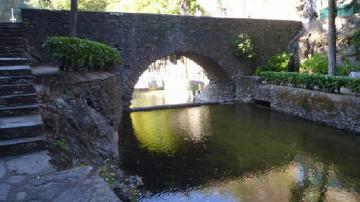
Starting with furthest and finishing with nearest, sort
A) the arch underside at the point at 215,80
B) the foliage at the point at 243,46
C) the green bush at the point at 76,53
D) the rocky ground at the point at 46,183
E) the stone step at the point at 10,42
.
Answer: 1. the arch underside at the point at 215,80
2. the foliage at the point at 243,46
3. the green bush at the point at 76,53
4. the stone step at the point at 10,42
5. the rocky ground at the point at 46,183

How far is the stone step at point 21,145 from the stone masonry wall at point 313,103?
9268 mm

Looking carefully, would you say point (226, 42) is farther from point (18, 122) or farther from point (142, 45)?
point (18, 122)

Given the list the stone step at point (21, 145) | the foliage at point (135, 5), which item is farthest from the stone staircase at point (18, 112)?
the foliage at point (135, 5)

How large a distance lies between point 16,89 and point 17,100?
29cm

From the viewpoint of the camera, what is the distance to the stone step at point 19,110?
185 inches

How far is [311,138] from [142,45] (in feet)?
27.8

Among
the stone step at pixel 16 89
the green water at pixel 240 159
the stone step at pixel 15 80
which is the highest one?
the stone step at pixel 15 80

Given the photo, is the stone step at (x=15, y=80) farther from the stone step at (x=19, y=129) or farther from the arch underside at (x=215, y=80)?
the arch underside at (x=215, y=80)

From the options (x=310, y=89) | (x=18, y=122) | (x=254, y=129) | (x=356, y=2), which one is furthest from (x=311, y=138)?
(x=356, y=2)

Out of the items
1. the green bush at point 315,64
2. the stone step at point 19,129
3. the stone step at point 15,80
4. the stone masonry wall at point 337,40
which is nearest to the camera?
the stone step at point 19,129

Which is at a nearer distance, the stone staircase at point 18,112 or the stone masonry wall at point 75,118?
the stone staircase at point 18,112

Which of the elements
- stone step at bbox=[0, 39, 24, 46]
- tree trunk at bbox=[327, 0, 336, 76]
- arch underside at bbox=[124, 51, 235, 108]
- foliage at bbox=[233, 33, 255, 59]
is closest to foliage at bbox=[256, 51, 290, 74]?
foliage at bbox=[233, 33, 255, 59]

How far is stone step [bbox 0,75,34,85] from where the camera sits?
524 centimetres

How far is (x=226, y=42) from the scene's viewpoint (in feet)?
56.3
